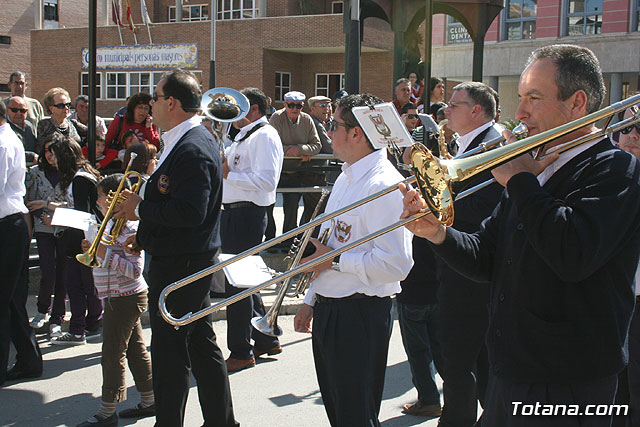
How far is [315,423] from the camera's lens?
4.53m

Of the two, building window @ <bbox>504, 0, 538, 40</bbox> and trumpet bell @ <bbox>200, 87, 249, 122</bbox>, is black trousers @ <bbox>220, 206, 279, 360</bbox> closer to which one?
trumpet bell @ <bbox>200, 87, 249, 122</bbox>

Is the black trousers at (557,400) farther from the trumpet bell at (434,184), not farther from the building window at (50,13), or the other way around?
the building window at (50,13)

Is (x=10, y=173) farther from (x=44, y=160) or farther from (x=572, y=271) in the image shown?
(x=572, y=271)

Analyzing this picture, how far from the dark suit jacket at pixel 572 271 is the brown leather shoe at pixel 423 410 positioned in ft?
7.89

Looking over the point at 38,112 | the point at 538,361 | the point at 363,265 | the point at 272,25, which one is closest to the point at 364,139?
the point at 363,265

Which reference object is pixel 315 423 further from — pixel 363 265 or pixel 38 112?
pixel 38 112

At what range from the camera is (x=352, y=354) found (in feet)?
10.5

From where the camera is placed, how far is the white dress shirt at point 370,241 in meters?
3.22

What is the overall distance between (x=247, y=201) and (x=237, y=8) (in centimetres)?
3512

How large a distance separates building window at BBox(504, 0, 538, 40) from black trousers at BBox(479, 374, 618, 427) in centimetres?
2962

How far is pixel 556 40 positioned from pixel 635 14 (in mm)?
3007

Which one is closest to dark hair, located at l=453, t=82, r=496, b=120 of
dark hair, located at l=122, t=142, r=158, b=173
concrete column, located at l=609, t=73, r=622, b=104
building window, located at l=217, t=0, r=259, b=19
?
dark hair, located at l=122, t=142, r=158, b=173

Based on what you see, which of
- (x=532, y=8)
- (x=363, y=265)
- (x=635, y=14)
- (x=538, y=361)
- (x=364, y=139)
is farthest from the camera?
(x=532, y=8)

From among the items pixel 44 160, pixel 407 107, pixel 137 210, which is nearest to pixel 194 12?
pixel 407 107
